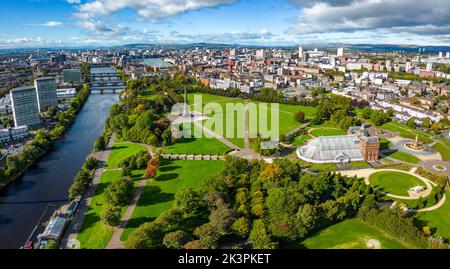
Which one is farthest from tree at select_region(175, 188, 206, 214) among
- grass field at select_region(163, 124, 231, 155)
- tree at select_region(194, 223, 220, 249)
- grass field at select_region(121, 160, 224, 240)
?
grass field at select_region(163, 124, 231, 155)

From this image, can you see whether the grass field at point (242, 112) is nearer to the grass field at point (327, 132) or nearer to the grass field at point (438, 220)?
the grass field at point (327, 132)

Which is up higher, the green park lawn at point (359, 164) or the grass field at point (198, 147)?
the grass field at point (198, 147)

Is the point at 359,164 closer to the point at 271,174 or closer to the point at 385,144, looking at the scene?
the point at 385,144

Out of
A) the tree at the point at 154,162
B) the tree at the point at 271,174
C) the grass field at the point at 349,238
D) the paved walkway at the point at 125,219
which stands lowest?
the grass field at the point at 349,238

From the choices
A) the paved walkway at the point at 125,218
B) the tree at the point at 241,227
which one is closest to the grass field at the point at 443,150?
the tree at the point at 241,227

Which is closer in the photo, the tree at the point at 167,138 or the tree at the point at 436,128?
the tree at the point at 167,138

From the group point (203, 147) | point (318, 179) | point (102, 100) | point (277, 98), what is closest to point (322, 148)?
point (318, 179)

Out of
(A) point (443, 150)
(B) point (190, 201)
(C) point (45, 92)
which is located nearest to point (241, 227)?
(B) point (190, 201)
